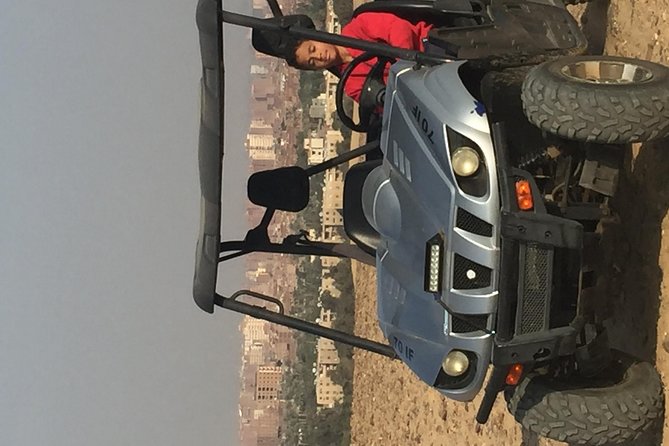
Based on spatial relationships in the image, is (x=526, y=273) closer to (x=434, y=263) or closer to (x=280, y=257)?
(x=434, y=263)

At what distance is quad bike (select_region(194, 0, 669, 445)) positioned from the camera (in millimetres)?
2385

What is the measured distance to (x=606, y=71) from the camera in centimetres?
270

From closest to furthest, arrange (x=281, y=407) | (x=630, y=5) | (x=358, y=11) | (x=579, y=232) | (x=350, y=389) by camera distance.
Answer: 1. (x=579, y=232)
2. (x=630, y=5)
3. (x=358, y=11)
4. (x=350, y=389)
5. (x=281, y=407)

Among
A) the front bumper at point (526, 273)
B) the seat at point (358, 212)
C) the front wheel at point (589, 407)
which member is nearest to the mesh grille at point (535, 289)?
the front bumper at point (526, 273)

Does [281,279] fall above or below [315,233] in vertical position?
below

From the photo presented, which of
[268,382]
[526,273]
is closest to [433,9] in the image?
[526,273]

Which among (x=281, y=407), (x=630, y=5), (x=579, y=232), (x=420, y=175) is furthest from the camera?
(x=281, y=407)

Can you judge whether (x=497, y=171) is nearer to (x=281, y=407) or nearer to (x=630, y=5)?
(x=630, y=5)

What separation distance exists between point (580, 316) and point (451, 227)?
516mm

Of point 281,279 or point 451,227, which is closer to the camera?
point 451,227

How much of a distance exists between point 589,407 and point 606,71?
1.04 metres

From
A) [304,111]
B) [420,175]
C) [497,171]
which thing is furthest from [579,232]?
[304,111]

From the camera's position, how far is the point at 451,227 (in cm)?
240

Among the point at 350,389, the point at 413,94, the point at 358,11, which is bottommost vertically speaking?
the point at 350,389
